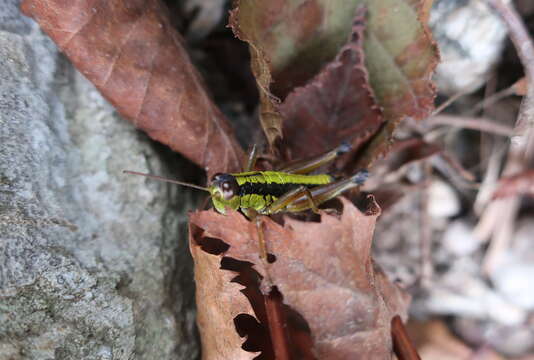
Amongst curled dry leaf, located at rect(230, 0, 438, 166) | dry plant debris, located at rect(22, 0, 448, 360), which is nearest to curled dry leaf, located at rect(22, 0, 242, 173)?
dry plant debris, located at rect(22, 0, 448, 360)

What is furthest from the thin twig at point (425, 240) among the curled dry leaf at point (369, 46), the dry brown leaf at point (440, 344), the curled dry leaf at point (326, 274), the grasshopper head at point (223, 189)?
the grasshopper head at point (223, 189)

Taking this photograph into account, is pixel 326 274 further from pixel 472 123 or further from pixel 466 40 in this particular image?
pixel 466 40

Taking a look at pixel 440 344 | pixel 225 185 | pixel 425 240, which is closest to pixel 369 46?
pixel 225 185

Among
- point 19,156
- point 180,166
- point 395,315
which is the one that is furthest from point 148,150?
point 395,315

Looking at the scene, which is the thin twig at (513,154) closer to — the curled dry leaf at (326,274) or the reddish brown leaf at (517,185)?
the reddish brown leaf at (517,185)

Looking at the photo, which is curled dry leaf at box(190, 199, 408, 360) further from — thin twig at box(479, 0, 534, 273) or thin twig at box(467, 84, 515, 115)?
thin twig at box(467, 84, 515, 115)

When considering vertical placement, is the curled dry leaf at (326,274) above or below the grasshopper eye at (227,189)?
below
